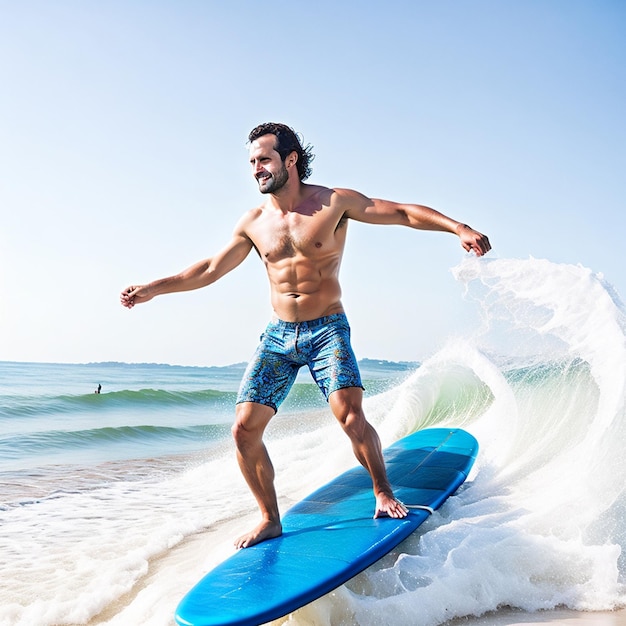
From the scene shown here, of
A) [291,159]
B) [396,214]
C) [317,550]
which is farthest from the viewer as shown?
[291,159]

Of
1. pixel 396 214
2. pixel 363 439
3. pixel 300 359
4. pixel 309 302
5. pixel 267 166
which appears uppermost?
pixel 267 166

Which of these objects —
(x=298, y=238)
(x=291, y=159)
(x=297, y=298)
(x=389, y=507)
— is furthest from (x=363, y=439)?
(x=291, y=159)

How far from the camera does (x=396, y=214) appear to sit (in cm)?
407

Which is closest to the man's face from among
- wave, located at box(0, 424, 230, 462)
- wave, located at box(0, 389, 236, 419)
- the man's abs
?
the man's abs

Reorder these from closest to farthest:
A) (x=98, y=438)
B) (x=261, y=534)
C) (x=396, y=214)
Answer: (x=261, y=534), (x=396, y=214), (x=98, y=438)

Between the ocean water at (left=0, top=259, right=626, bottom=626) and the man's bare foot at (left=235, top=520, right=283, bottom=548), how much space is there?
1.55 feet

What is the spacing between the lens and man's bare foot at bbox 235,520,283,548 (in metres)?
3.70

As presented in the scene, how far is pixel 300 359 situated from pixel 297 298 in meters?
0.36

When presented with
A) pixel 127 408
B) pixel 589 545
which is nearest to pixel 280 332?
pixel 589 545

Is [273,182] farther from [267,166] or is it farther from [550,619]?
[550,619]

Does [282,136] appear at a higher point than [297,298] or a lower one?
higher

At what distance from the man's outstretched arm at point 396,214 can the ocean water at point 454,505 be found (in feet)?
2.53

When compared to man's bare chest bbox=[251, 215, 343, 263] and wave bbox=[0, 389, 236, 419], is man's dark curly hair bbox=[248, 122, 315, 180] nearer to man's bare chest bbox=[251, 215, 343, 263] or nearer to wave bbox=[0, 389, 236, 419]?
man's bare chest bbox=[251, 215, 343, 263]

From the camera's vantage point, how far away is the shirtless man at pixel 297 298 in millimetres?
3869
